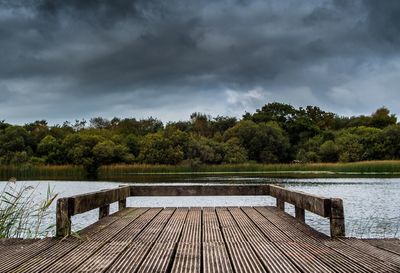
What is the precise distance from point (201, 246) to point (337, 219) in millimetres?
1268

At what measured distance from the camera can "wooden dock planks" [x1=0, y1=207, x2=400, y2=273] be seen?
108 inches

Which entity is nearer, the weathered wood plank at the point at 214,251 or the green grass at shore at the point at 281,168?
the weathered wood plank at the point at 214,251

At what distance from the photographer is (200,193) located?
6.91 metres

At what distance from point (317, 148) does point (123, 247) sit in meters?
54.3

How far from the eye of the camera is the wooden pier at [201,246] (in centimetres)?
277

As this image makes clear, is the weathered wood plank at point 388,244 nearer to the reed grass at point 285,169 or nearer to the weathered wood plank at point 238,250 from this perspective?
the weathered wood plank at point 238,250

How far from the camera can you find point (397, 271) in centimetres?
255

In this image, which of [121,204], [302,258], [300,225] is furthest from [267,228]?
[121,204]

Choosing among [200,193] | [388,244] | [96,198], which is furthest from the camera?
[200,193]

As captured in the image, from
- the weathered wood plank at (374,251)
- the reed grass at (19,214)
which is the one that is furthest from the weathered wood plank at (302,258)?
the reed grass at (19,214)

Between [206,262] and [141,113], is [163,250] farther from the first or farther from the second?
[141,113]

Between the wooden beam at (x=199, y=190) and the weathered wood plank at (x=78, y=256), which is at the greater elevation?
the wooden beam at (x=199, y=190)

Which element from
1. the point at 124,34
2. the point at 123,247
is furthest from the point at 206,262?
the point at 124,34

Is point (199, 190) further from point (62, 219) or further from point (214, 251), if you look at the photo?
point (214, 251)
